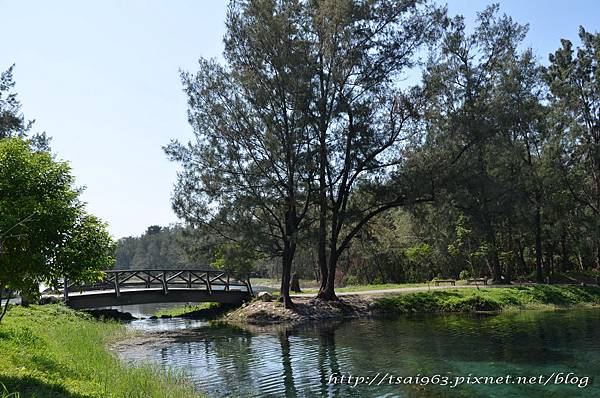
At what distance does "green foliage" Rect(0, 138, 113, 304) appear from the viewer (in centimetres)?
934

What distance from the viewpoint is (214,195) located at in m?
27.8

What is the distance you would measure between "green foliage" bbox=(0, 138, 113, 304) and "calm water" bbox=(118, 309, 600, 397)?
15.6 feet

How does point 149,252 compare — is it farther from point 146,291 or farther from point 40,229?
point 40,229

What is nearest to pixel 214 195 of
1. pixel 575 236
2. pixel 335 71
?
pixel 335 71

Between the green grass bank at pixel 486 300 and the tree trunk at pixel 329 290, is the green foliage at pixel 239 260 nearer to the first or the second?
the tree trunk at pixel 329 290

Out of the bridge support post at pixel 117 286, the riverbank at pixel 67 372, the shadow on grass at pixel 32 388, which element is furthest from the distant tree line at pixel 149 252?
the shadow on grass at pixel 32 388

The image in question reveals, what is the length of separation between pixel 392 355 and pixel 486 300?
49.3 feet

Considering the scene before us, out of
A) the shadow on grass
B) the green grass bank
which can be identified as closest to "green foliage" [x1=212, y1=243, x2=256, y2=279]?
the green grass bank

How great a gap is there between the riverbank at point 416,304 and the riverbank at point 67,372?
1279 centimetres

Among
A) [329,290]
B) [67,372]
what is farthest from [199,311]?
[67,372]

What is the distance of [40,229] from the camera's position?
9.45m

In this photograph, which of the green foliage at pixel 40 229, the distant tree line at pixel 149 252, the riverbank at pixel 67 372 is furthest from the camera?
the distant tree line at pixel 149 252

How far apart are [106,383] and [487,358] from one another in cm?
1093

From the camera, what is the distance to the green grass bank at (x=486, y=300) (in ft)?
95.8
